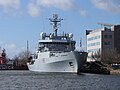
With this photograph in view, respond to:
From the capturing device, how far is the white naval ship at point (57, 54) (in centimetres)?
12812

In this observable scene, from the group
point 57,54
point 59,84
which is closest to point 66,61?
point 57,54

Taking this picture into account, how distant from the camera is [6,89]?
67000 millimetres

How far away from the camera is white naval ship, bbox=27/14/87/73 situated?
5044 inches

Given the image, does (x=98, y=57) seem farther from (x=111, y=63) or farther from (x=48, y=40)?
(x=48, y=40)

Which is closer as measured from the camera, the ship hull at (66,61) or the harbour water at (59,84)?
the harbour water at (59,84)

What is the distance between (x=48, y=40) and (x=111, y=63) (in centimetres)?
3476

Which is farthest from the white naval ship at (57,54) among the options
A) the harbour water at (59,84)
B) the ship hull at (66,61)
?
the harbour water at (59,84)

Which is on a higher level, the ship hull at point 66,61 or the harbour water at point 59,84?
the ship hull at point 66,61

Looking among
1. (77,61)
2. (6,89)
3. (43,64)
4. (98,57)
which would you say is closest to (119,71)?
(77,61)

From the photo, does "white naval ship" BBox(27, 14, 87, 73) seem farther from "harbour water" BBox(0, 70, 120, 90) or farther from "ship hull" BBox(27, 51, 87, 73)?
"harbour water" BBox(0, 70, 120, 90)

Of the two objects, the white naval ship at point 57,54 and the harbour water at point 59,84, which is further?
the white naval ship at point 57,54

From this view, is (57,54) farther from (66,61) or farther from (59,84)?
(59,84)

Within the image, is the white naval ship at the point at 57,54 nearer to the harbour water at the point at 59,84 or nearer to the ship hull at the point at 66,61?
the ship hull at the point at 66,61

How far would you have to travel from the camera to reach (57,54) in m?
130
